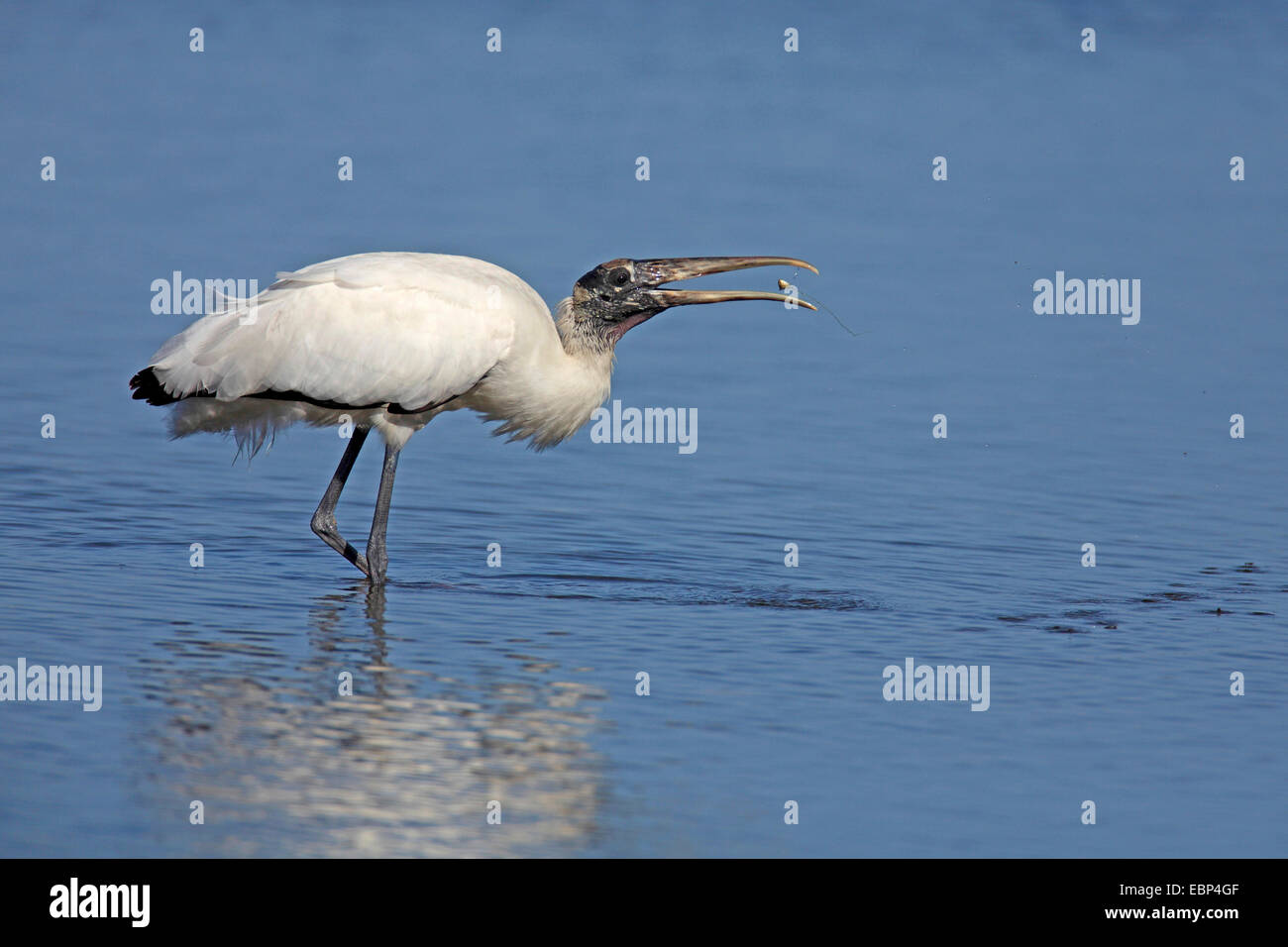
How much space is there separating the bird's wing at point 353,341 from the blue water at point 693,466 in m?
0.98

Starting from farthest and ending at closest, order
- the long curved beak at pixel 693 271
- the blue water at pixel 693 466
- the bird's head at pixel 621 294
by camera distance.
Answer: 1. the bird's head at pixel 621 294
2. the long curved beak at pixel 693 271
3. the blue water at pixel 693 466

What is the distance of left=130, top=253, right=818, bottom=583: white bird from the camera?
34.2ft

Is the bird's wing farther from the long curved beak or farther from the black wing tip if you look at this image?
the long curved beak

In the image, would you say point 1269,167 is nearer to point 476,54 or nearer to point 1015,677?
point 476,54

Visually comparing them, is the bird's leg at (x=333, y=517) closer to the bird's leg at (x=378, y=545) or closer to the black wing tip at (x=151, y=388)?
the bird's leg at (x=378, y=545)

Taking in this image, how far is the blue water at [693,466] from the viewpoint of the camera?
7.81 m

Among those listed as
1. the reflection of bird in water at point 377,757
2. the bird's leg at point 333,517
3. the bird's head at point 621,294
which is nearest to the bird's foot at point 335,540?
the bird's leg at point 333,517

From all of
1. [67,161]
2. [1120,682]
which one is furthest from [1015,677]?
[67,161]

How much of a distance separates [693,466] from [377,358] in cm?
353

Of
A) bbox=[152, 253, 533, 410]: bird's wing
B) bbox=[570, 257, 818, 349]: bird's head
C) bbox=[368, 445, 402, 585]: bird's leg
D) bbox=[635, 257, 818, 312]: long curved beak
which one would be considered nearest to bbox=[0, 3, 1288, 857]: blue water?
bbox=[368, 445, 402, 585]: bird's leg

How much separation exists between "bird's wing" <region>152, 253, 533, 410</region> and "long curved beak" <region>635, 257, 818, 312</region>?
2.91 ft

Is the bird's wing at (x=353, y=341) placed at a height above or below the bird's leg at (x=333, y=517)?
above
